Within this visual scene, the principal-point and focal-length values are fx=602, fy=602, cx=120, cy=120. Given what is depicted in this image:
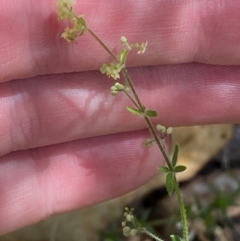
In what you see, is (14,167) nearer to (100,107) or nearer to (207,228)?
(100,107)

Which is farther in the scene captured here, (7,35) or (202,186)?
(202,186)

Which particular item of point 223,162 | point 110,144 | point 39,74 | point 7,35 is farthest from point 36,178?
point 223,162

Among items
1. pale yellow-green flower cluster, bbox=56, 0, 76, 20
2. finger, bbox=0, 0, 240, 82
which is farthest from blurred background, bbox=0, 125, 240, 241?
pale yellow-green flower cluster, bbox=56, 0, 76, 20

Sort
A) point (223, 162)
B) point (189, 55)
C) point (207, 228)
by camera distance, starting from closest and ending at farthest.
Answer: point (189, 55), point (207, 228), point (223, 162)

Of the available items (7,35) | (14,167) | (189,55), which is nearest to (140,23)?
(189,55)

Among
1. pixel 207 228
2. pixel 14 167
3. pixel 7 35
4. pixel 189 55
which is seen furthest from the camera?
pixel 207 228

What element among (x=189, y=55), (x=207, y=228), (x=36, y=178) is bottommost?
(x=207, y=228)

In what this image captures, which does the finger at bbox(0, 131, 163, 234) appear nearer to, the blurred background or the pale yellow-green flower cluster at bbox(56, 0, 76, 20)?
the blurred background

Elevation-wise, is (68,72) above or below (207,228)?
above
